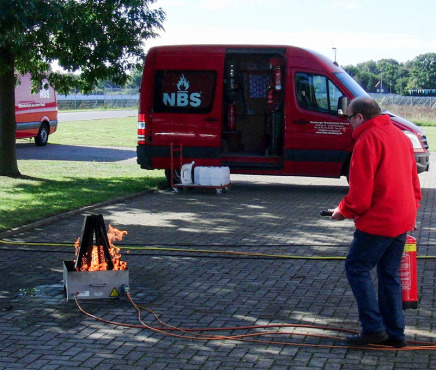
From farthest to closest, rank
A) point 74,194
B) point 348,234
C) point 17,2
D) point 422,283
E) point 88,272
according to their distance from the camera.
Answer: point 74,194, point 17,2, point 348,234, point 422,283, point 88,272

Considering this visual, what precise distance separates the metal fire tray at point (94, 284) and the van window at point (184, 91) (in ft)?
28.6

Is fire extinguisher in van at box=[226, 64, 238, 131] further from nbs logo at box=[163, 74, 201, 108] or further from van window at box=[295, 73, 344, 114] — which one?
van window at box=[295, 73, 344, 114]

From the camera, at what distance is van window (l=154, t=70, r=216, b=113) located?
1592cm

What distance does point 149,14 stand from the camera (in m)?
17.1

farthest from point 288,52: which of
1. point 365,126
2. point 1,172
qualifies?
point 365,126

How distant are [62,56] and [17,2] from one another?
14.4 ft

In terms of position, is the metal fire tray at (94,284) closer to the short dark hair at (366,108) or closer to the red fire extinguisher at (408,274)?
the red fire extinguisher at (408,274)

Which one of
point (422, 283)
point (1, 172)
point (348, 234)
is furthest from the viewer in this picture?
point (1, 172)

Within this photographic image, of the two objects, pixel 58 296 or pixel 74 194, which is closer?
pixel 58 296

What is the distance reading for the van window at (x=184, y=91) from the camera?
15.9m

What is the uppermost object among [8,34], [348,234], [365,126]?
[8,34]

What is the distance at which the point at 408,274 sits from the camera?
636 centimetres

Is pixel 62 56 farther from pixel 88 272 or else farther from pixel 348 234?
pixel 88 272

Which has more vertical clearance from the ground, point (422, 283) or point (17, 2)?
point (17, 2)
